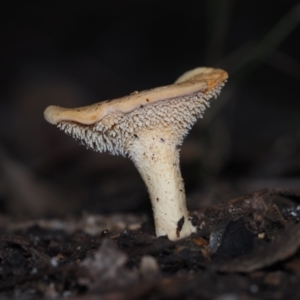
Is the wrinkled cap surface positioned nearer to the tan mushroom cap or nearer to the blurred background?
the tan mushroom cap

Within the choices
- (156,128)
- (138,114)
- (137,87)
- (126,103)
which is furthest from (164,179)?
(137,87)

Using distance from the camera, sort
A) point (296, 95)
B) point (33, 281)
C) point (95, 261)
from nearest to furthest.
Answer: point (95, 261), point (33, 281), point (296, 95)

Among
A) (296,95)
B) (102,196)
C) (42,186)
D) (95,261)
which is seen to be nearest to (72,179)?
(42,186)

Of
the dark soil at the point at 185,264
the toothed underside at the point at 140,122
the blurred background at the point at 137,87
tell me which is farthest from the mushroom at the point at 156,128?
the blurred background at the point at 137,87

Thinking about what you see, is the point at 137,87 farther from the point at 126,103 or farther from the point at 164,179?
the point at 126,103

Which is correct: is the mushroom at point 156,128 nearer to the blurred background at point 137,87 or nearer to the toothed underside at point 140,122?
the toothed underside at point 140,122

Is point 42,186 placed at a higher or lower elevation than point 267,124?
lower

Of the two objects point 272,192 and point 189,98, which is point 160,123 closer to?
point 189,98

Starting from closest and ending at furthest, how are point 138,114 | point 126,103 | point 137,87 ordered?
point 126,103
point 138,114
point 137,87
